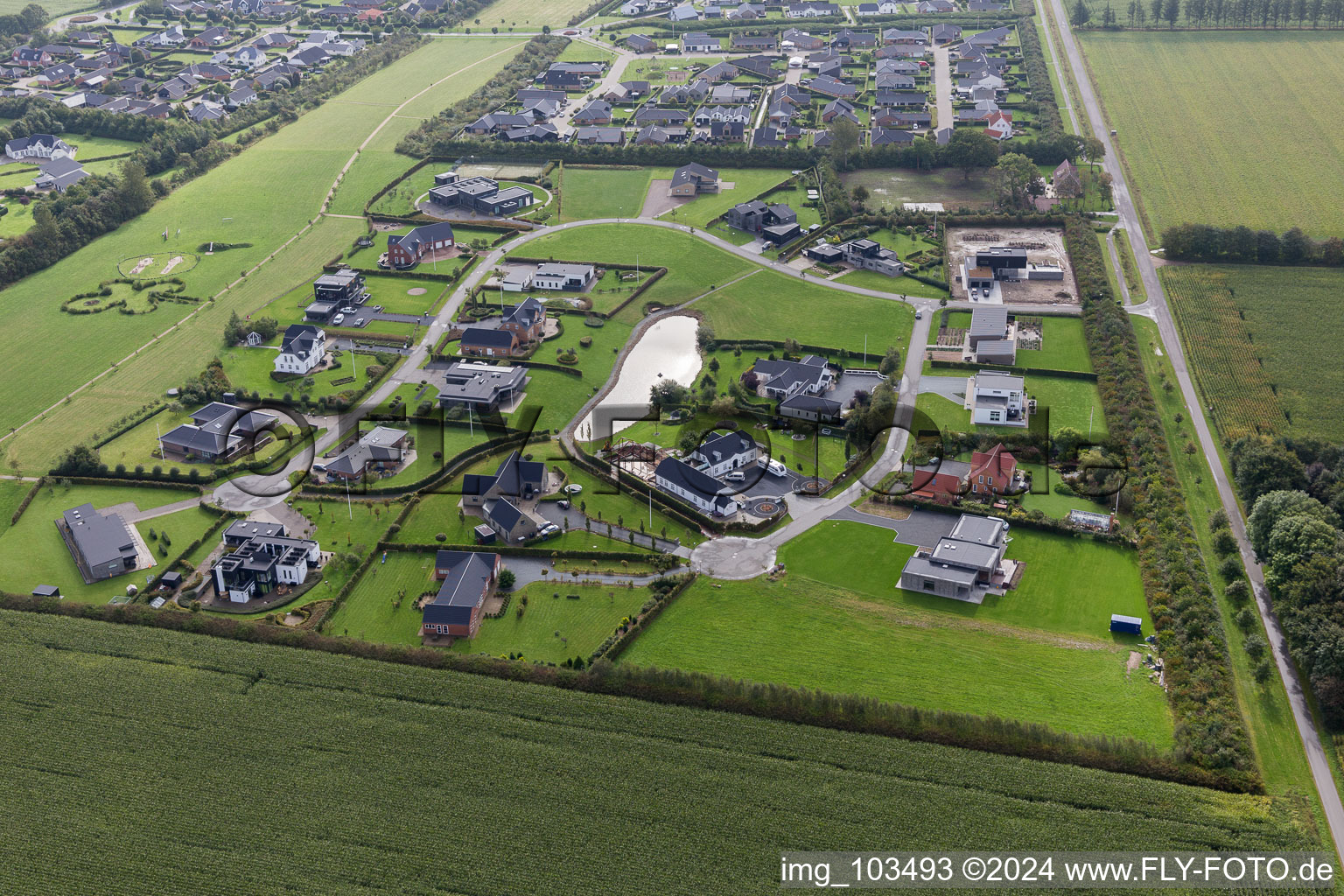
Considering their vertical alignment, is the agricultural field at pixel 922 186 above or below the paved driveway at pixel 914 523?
above

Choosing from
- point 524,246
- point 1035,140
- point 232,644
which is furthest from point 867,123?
point 232,644

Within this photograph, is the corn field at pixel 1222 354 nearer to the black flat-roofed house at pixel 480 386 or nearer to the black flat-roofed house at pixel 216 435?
the black flat-roofed house at pixel 480 386

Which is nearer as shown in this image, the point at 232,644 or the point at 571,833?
the point at 571,833

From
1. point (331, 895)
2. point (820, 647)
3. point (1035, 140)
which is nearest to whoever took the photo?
point (331, 895)

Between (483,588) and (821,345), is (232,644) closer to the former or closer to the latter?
(483,588)

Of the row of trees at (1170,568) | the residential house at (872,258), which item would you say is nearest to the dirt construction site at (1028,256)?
the residential house at (872,258)
